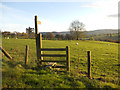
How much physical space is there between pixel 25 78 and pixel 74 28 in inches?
2434

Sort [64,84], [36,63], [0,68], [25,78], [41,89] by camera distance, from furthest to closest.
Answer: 1. [36,63]
2. [0,68]
3. [25,78]
4. [64,84]
5. [41,89]

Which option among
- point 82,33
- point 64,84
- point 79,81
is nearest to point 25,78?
point 64,84

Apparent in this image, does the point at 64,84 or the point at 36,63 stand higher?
the point at 36,63

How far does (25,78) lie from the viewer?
561 cm

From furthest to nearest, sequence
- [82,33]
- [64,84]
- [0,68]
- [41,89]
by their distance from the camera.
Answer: [82,33] → [0,68] → [64,84] → [41,89]

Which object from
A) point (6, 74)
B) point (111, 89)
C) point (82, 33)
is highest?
point (82, 33)

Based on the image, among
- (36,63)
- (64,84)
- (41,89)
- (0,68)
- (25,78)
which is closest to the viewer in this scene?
(41,89)

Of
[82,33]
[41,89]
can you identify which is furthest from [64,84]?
[82,33]

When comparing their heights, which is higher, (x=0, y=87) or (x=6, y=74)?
(x=6, y=74)

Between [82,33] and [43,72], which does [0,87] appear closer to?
[43,72]

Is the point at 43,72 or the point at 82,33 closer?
the point at 43,72

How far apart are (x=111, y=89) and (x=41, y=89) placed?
10.5 ft

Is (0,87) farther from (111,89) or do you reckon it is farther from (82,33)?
(82,33)

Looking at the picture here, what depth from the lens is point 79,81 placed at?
550 cm
